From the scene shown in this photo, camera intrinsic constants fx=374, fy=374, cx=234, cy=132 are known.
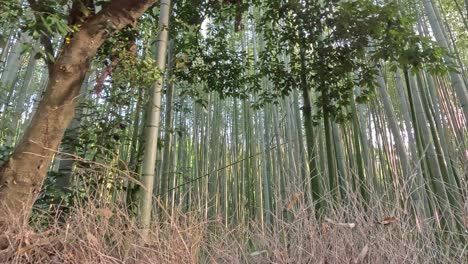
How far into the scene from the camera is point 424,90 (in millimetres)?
4391

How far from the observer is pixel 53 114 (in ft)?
6.13

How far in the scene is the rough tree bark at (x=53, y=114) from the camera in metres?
1.77

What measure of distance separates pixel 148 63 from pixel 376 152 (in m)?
4.65

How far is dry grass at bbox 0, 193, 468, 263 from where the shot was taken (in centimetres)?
161

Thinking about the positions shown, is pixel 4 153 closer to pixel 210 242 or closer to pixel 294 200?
pixel 210 242

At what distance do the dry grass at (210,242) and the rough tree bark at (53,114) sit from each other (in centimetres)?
19

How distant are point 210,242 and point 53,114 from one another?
3.35 ft

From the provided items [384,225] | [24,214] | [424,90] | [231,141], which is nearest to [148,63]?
[24,214]

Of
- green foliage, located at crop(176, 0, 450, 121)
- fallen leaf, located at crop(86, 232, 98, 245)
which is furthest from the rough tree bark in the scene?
green foliage, located at crop(176, 0, 450, 121)

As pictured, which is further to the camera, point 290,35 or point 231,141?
point 231,141

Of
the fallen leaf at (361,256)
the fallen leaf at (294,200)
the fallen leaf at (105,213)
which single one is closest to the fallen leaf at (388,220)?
the fallen leaf at (361,256)

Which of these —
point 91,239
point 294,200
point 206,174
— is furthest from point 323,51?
point 91,239

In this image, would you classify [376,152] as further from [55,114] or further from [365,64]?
[55,114]

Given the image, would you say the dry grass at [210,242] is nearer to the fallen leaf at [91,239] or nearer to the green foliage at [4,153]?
the fallen leaf at [91,239]
